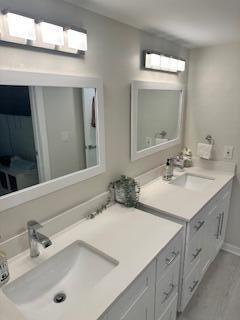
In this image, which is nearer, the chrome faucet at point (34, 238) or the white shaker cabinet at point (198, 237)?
the chrome faucet at point (34, 238)

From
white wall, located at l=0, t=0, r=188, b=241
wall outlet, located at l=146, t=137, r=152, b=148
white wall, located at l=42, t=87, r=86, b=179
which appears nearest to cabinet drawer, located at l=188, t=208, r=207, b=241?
white wall, located at l=0, t=0, r=188, b=241

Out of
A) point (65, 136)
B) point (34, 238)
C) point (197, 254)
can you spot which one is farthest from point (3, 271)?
point (197, 254)

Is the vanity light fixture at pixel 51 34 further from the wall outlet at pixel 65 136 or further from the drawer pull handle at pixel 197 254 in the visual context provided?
the drawer pull handle at pixel 197 254

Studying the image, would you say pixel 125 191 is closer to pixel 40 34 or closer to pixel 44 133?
pixel 44 133

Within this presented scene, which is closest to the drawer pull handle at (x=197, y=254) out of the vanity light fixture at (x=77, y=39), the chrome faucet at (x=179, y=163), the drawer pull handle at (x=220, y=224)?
the drawer pull handle at (x=220, y=224)

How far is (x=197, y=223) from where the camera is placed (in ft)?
5.11

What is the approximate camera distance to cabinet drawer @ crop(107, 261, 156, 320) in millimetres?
929

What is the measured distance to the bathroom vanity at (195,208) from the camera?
4.97 feet

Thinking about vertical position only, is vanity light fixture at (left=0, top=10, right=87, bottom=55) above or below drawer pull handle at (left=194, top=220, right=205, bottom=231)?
above

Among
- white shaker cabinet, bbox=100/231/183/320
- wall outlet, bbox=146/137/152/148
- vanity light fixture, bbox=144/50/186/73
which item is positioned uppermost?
vanity light fixture, bbox=144/50/186/73

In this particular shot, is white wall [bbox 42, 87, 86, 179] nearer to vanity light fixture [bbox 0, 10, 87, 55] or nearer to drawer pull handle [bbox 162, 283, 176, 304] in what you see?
vanity light fixture [bbox 0, 10, 87, 55]

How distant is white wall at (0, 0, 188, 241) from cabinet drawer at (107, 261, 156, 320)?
58cm

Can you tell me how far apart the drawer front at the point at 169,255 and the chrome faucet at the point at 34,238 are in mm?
584

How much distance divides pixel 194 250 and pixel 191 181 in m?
0.79
